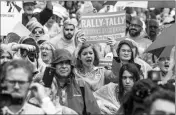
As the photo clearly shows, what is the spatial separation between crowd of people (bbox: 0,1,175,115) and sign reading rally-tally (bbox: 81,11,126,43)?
157mm

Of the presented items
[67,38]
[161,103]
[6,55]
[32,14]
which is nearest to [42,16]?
[32,14]

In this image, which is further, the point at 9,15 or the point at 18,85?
the point at 9,15

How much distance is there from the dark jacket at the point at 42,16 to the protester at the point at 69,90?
5.41 m

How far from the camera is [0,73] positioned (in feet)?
27.1

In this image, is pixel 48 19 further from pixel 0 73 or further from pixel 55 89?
pixel 0 73

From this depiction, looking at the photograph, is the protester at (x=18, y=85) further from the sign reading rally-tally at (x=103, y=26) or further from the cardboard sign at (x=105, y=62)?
the sign reading rally-tally at (x=103, y=26)

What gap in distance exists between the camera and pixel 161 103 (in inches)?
287

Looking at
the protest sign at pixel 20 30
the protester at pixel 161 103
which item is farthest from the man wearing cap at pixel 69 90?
the protest sign at pixel 20 30

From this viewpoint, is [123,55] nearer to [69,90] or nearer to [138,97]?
[69,90]

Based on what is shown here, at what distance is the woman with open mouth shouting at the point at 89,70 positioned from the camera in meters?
11.6

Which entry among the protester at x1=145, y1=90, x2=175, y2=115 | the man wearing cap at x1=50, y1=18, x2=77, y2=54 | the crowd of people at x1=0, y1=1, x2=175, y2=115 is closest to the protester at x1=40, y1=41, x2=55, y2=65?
the crowd of people at x1=0, y1=1, x2=175, y2=115

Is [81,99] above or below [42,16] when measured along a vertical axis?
below

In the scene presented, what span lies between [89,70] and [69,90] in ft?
5.09

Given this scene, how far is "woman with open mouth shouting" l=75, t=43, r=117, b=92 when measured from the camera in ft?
38.1
